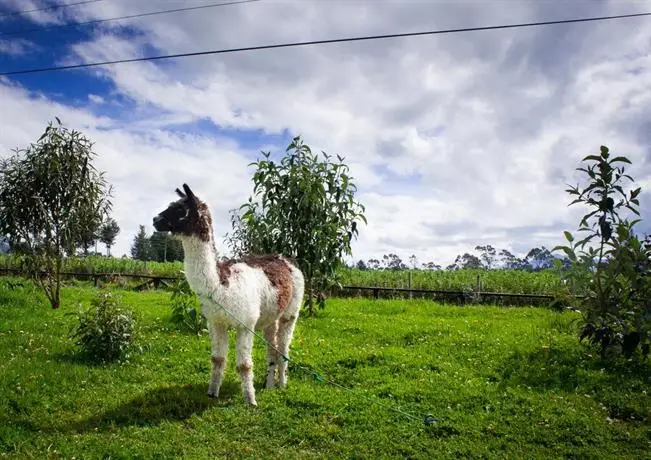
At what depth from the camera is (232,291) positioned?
8156 millimetres

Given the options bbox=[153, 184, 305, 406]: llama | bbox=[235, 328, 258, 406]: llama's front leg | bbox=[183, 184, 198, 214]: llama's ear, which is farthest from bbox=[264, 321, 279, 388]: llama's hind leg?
bbox=[183, 184, 198, 214]: llama's ear

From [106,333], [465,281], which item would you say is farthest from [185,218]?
[465,281]

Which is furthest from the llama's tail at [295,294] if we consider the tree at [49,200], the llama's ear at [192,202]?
the tree at [49,200]

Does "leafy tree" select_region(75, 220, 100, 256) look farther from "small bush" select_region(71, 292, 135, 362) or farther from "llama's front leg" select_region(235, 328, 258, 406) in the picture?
"llama's front leg" select_region(235, 328, 258, 406)

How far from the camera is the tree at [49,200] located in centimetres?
1645

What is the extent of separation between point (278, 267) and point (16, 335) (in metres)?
6.36

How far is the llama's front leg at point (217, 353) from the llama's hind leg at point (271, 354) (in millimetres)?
941

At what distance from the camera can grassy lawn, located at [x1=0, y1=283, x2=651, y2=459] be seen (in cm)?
725

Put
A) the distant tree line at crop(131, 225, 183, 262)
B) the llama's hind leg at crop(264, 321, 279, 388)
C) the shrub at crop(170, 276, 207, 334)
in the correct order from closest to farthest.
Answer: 1. the llama's hind leg at crop(264, 321, 279, 388)
2. the shrub at crop(170, 276, 207, 334)
3. the distant tree line at crop(131, 225, 183, 262)

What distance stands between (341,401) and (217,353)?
204cm

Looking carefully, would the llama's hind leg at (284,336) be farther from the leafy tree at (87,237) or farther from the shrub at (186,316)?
the leafy tree at (87,237)

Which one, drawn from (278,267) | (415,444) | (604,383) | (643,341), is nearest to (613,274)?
(643,341)

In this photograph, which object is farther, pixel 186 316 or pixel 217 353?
pixel 186 316

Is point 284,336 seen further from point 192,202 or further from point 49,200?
point 49,200
